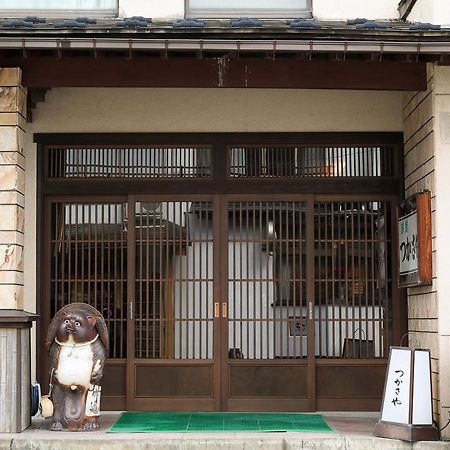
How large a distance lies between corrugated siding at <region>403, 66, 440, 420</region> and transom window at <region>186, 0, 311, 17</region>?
1.75 m

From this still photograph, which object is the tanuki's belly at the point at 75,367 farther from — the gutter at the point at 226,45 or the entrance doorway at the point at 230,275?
the gutter at the point at 226,45

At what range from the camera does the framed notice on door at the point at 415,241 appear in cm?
937

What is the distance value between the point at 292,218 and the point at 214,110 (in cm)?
166

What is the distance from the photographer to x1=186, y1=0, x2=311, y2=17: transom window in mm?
11062

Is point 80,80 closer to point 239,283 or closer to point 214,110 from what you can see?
point 214,110

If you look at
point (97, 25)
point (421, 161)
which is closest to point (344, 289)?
point (421, 161)

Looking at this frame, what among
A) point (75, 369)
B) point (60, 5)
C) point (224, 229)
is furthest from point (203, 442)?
point (60, 5)

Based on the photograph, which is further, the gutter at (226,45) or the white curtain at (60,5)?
the white curtain at (60,5)

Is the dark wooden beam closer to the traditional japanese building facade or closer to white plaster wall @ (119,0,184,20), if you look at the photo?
the traditional japanese building facade

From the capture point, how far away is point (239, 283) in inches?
436

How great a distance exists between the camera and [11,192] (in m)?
9.33

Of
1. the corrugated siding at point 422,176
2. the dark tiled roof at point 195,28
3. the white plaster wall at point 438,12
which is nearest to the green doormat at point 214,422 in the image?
the corrugated siding at point 422,176

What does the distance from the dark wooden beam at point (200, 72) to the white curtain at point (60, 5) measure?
1821mm

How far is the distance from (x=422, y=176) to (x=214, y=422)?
357 cm
